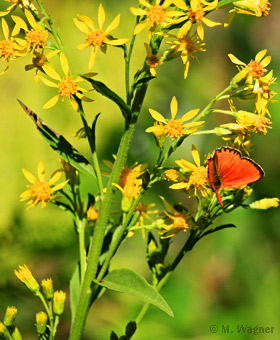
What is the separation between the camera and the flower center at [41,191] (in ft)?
4.05

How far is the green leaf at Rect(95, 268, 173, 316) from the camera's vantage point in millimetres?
1014

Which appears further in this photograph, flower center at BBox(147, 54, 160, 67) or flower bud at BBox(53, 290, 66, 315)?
flower bud at BBox(53, 290, 66, 315)

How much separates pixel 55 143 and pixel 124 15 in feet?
5.89

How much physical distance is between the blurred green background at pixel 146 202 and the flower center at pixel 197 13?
118 cm

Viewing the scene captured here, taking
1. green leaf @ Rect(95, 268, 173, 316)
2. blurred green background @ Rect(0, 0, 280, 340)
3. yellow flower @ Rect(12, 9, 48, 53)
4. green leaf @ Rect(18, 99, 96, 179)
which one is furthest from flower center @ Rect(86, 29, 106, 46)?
blurred green background @ Rect(0, 0, 280, 340)

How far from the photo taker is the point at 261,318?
7.38ft

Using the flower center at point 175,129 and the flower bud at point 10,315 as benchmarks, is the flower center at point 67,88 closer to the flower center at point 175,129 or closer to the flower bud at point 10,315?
the flower center at point 175,129

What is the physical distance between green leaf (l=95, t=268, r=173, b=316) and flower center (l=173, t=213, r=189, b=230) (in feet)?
0.58

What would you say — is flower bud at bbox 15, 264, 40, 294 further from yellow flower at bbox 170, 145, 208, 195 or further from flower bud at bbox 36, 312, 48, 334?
yellow flower at bbox 170, 145, 208, 195

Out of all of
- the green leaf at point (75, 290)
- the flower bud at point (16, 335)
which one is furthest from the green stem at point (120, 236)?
A: the flower bud at point (16, 335)

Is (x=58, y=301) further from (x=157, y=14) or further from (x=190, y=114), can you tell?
(x=157, y=14)

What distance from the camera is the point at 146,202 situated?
89.6 inches

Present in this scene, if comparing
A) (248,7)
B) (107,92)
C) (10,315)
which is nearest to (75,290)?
(10,315)

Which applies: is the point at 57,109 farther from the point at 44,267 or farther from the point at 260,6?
the point at 260,6
